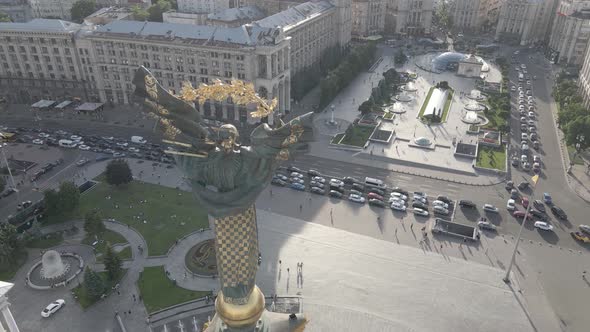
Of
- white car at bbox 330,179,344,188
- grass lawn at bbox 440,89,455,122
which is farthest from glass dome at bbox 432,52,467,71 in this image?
white car at bbox 330,179,344,188

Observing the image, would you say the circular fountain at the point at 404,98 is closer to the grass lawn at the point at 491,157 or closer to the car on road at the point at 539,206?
the grass lawn at the point at 491,157

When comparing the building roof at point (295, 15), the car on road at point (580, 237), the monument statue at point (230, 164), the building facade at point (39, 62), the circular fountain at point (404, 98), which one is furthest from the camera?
the circular fountain at point (404, 98)

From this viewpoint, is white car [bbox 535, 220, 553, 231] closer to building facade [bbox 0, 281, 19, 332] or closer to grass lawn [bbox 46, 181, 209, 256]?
grass lawn [bbox 46, 181, 209, 256]

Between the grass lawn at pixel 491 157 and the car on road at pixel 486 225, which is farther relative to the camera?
the grass lawn at pixel 491 157

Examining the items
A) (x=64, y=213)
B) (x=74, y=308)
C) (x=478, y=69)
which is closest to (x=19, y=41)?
(x=64, y=213)

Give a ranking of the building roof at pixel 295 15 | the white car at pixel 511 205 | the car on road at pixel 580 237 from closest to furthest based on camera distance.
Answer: the car on road at pixel 580 237 → the white car at pixel 511 205 → the building roof at pixel 295 15

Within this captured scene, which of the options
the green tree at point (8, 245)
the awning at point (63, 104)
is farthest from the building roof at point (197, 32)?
the green tree at point (8, 245)
